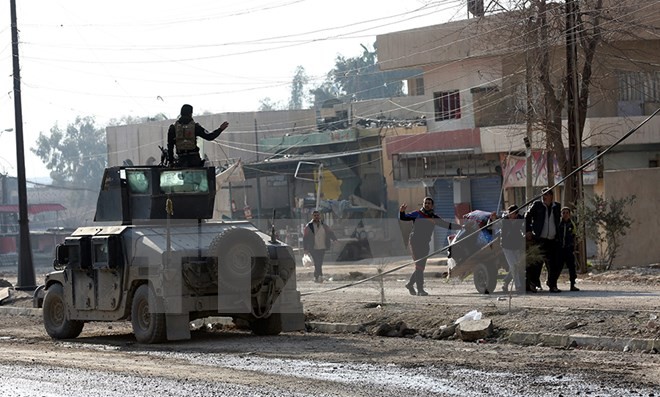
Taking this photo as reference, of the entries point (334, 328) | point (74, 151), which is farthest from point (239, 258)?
point (74, 151)

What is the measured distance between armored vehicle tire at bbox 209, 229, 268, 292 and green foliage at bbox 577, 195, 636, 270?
1177 cm

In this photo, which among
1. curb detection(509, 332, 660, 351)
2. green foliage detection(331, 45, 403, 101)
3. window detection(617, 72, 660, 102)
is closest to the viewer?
curb detection(509, 332, 660, 351)

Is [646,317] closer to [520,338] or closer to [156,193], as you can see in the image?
[520,338]

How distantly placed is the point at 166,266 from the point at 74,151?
130213mm

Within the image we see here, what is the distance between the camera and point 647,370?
12.3 meters

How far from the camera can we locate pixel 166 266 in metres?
17.0

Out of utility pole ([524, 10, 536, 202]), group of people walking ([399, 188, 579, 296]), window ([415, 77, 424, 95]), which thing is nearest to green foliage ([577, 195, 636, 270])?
utility pole ([524, 10, 536, 202])

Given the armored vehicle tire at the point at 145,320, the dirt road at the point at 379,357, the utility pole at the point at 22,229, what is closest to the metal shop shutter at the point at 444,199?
the utility pole at the point at 22,229

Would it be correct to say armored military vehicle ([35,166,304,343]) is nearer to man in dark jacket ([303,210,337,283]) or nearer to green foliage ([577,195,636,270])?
man in dark jacket ([303,210,337,283])

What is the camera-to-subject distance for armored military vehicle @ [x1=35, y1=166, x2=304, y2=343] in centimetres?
1717

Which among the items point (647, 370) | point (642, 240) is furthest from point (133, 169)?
point (642, 240)

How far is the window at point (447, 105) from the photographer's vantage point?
44844 mm

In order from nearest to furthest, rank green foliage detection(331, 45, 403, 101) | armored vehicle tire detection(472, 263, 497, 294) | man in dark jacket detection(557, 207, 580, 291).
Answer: man in dark jacket detection(557, 207, 580, 291), armored vehicle tire detection(472, 263, 497, 294), green foliage detection(331, 45, 403, 101)

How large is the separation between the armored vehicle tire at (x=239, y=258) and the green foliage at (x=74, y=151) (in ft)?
400
